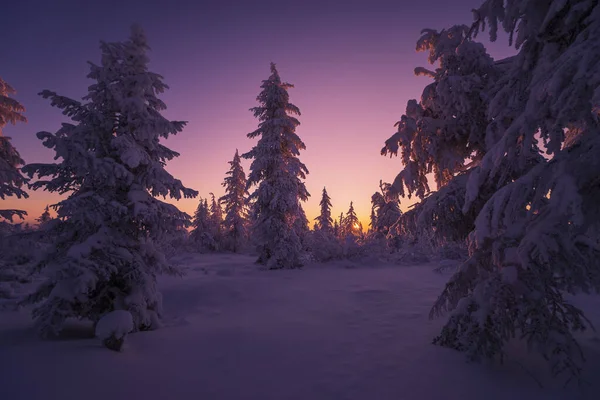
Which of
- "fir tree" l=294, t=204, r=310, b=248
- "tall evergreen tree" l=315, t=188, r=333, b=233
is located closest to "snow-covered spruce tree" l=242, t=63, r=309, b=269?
"fir tree" l=294, t=204, r=310, b=248

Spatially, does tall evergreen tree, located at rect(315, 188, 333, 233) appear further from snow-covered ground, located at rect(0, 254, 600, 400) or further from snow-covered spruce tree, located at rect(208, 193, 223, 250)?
snow-covered ground, located at rect(0, 254, 600, 400)

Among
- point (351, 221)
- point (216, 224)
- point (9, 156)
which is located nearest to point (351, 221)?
point (351, 221)

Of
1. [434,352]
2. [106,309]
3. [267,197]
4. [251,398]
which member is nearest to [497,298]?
[434,352]

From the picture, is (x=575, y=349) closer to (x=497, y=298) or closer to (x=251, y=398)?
(x=497, y=298)

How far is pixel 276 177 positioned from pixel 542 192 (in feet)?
50.2

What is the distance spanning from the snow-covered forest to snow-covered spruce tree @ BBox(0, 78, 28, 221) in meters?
4.04

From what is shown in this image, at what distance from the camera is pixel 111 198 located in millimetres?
6188

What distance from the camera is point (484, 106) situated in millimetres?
6055

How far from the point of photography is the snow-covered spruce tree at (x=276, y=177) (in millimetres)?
17141

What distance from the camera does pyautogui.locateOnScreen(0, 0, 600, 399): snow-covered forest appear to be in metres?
3.39

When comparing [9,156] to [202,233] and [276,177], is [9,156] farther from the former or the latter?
[202,233]

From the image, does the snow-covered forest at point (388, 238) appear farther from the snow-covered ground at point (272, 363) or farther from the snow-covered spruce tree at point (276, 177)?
the snow-covered spruce tree at point (276, 177)

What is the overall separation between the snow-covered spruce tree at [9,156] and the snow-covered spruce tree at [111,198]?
8.31 metres

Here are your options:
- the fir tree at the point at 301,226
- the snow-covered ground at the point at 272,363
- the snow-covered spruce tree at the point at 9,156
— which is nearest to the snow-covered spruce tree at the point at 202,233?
the fir tree at the point at 301,226
